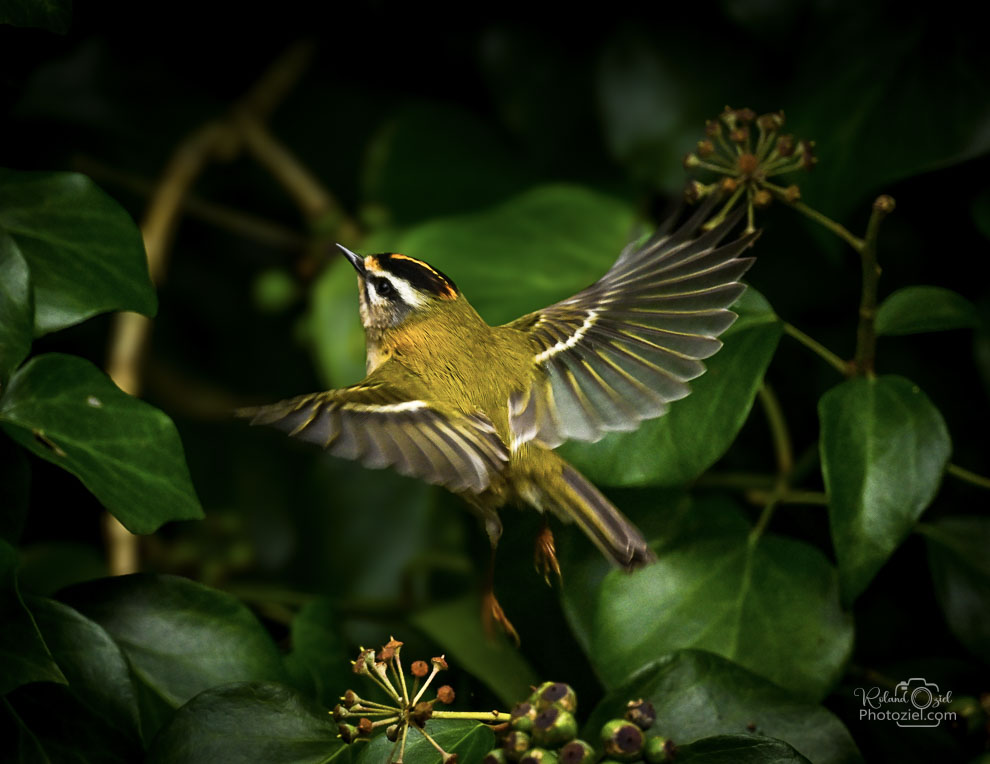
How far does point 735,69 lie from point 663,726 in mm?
907

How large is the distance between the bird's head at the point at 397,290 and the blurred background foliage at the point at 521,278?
0.18 metres

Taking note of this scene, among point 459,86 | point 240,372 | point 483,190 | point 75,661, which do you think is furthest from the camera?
point 240,372

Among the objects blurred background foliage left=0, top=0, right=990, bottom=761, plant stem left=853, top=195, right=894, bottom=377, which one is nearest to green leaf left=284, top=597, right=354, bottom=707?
blurred background foliage left=0, top=0, right=990, bottom=761

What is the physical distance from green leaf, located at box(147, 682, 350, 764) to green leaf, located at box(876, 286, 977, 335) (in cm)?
55

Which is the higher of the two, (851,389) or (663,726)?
(851,389)

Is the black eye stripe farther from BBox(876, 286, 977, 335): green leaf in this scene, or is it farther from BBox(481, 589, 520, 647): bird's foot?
BBox(876, 286, 977, 335): green leaf

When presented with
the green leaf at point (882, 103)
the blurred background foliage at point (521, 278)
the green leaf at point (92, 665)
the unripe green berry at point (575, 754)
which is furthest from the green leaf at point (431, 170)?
the unripe green berry at point (575, 754)

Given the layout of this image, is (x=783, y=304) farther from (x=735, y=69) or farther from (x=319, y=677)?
(x=319, y=677)

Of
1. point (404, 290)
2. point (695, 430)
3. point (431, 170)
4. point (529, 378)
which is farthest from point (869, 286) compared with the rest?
point (431, 170)

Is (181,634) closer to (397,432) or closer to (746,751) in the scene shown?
(397,432)

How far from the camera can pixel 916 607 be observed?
1.19 m

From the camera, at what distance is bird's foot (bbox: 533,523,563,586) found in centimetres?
83

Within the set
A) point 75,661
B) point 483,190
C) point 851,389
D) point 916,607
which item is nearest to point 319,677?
point 75,661

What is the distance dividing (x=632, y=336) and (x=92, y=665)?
1.60 feet
